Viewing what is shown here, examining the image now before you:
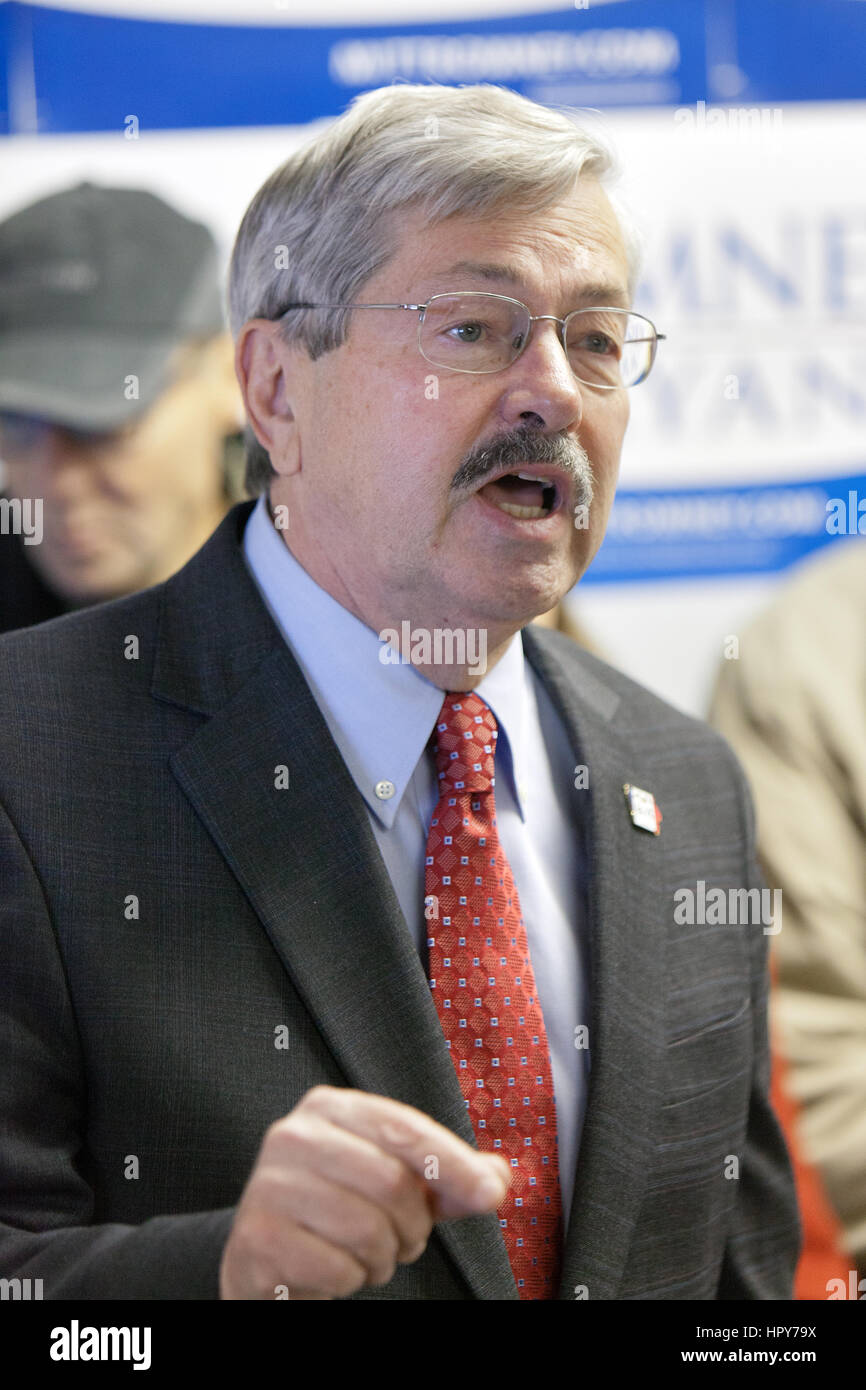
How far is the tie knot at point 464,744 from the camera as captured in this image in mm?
1172

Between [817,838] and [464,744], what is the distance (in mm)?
915

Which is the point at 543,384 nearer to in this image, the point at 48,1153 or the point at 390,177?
the point at 390,177

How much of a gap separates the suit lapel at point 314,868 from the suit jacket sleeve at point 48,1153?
16cm

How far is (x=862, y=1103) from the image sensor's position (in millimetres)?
1875

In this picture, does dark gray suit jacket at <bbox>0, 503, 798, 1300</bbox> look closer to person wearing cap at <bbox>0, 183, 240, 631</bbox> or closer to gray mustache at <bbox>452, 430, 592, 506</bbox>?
gray mustache at <bbox>452, 430, 592, 506</bbox>

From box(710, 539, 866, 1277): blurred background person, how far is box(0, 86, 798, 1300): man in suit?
0.59 m

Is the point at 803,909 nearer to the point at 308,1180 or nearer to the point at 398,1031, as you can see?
the point at 398,1031

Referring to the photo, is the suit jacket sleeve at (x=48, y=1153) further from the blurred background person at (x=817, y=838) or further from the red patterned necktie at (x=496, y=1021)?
the blurred background person at (x=817, y=838)

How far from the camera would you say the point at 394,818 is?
1155 millimetres

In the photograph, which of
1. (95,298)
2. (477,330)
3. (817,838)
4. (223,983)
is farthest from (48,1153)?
A: (95,298)

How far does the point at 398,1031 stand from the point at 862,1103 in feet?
3.52

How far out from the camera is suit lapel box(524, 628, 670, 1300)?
111 centimetres

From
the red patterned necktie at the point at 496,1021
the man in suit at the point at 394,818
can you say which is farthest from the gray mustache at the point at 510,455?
the red patterned necktie at the point at 496,1021

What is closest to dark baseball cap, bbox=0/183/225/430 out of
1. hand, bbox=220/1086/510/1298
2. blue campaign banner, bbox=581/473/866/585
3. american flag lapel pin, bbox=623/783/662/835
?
blue campaign banner, bbox=581/473/866/585
